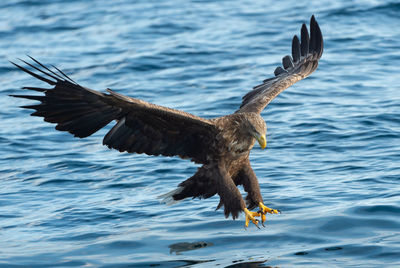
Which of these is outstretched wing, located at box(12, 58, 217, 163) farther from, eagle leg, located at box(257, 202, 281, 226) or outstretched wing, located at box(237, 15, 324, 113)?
outstretched wing, located at box(237, 15, 324, 113)

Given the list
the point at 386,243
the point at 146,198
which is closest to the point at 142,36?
the point at 146,198

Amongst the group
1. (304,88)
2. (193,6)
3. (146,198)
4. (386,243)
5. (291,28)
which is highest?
(193,6)

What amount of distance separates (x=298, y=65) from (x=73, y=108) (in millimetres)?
3580

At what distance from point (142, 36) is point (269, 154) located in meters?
6.70

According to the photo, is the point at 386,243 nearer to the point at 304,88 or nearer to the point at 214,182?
the point at 214,182

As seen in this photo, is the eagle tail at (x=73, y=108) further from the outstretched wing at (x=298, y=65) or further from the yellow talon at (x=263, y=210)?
the outstretched wing at (x=298, y=65)

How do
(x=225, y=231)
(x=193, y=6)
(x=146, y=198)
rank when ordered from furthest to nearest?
(x=193, y=6)
(x=146, y=198)
(x=225, y=231)

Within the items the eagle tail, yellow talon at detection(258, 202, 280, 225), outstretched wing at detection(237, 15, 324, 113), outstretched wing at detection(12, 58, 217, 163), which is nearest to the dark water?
yellow talon at detection(258, 202, 280, 225)

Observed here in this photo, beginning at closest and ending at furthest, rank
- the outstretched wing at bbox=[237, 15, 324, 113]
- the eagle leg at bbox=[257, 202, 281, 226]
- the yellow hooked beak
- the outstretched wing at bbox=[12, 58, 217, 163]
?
the outstretched wing at bbox=[12, 58, 217, 163] → the yellow hooked beak → the eagle leg at bbox=[257, 202, 281, 226] → the outstretched wing at bbox=[237, 15, 324, 113]

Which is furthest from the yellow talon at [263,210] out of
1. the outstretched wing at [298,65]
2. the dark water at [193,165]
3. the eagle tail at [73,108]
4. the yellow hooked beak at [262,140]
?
the eagle tail at [73,108]

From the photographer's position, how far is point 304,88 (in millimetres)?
12109

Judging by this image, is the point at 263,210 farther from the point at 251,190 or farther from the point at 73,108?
the point at 73,108

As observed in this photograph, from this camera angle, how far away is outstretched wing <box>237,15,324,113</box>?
27.0 feet

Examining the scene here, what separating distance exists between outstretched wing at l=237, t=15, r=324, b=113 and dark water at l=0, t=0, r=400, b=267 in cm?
98
